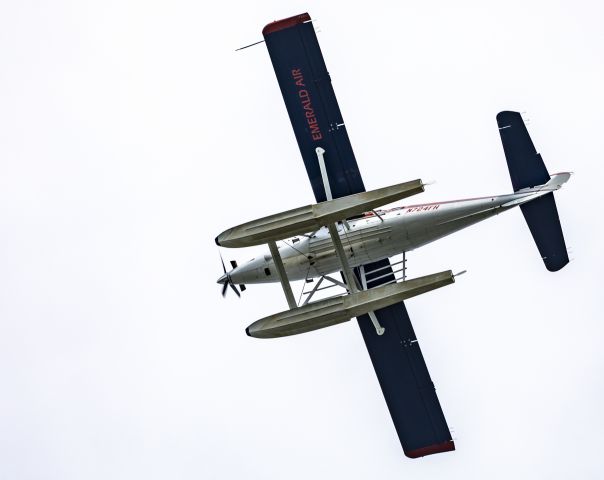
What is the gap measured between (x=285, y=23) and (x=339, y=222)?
15.7 ft

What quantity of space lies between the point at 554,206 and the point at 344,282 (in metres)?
5.14

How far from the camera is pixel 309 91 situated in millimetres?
30844

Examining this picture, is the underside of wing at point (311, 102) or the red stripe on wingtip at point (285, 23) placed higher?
the red stripe on wingtip at point (285, 23)

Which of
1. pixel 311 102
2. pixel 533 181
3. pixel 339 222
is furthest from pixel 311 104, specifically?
pixel 533 181

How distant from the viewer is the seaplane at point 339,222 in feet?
94.7

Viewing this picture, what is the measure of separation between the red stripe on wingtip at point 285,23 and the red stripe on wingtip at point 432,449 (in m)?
11.0

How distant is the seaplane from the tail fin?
0.02 m

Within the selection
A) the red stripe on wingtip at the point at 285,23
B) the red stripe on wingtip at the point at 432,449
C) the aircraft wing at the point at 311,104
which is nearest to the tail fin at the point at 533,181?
the aircraft wing at the point at 311,104

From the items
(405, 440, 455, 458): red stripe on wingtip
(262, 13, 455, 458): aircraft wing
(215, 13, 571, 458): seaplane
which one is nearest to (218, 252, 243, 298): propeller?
(215, 13, 571, 458): seaplane

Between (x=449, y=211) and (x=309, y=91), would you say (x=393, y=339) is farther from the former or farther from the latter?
(x=309, y=91)

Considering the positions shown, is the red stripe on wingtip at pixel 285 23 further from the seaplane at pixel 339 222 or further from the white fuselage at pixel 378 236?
the white fuselage at pixel 378 236

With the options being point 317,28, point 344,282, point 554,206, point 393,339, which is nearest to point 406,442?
point 393,339

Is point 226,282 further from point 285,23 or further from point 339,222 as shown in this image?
point 285,23

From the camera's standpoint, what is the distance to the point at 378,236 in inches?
1196
